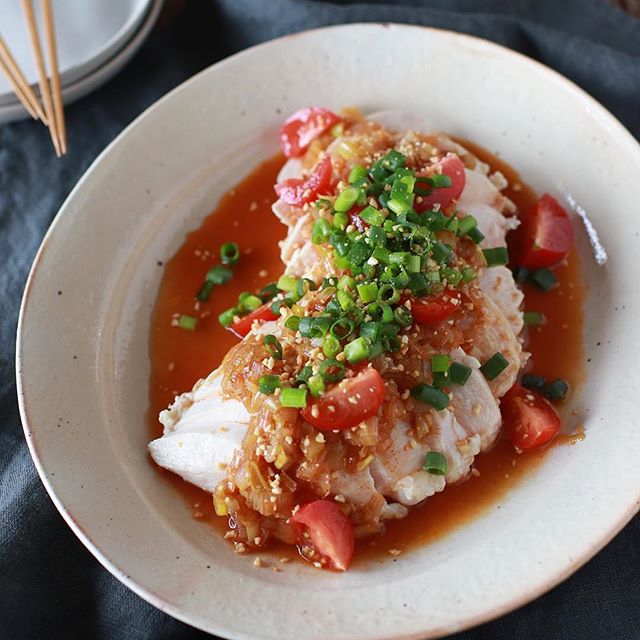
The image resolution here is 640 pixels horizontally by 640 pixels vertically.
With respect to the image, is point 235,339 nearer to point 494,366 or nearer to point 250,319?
point 250,319

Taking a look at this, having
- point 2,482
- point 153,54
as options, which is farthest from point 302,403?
point 153,54

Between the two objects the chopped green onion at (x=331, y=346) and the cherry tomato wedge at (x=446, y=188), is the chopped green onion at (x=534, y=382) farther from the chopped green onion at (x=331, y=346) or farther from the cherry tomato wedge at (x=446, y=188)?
the chopped green onion at (x=331, y=346)

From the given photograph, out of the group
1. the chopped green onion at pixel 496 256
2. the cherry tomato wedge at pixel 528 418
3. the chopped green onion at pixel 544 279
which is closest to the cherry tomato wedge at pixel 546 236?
the chopped green onion at pixel 544 279

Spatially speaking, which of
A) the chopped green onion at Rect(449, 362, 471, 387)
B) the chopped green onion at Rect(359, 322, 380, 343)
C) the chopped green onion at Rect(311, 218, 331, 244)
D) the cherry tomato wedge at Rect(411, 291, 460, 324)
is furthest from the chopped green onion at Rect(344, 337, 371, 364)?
the chopped green onion at Rect(311, 218, 331, 244)

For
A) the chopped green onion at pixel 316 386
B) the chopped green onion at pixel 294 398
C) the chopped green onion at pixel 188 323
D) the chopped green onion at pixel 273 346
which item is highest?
the chopped green onion at pixel 316 386

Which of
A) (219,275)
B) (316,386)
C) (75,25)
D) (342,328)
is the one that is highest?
(342,328)

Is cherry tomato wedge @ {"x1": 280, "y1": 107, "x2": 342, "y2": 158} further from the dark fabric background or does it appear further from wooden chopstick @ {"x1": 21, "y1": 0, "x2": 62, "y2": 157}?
wooden chopstick @ {"x1": 21, "y1": 0, "x2": 62, "y2": 157}

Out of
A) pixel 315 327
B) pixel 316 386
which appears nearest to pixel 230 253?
pixel 315 327
